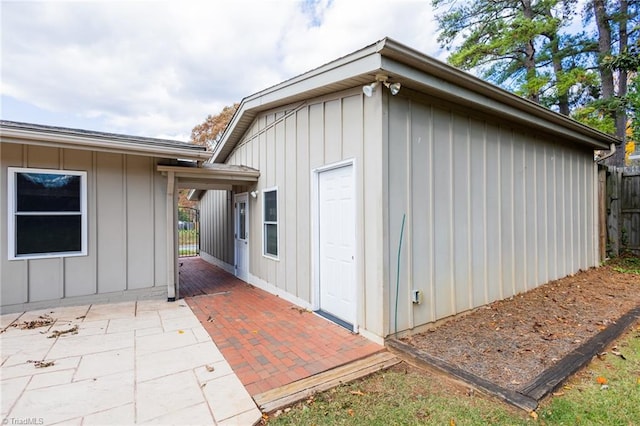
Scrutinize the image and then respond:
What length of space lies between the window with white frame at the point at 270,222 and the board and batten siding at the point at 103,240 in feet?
6.08

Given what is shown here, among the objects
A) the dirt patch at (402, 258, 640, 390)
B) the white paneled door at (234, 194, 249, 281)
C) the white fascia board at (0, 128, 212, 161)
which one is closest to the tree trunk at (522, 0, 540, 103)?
the dirt patch at (402, 258, 640, 390)

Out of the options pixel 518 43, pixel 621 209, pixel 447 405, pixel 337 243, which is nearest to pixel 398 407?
pixel 447 405

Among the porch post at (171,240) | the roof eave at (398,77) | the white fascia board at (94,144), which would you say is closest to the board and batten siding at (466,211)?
the roof eave at (398,77)

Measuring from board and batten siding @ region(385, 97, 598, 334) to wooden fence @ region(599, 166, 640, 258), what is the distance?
3.22 m

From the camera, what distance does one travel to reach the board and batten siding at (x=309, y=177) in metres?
3.61

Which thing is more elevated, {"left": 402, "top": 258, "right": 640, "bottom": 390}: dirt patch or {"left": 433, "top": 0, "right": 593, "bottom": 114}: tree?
{"left": 433, "top": 0, "right": 593, "bottom": 114}: tree

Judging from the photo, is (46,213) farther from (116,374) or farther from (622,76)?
(622,76)

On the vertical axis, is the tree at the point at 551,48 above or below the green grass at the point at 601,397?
above

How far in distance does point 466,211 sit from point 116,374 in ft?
15.1

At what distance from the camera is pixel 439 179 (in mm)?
4133

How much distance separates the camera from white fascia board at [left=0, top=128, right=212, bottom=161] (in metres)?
4.17

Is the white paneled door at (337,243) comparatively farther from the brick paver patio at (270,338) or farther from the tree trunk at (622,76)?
the tree trunk at (622,76)

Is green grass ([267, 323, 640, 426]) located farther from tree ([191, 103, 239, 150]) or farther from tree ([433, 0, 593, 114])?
tree ([191, 103, 239, 150])

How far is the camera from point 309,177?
190 inches
